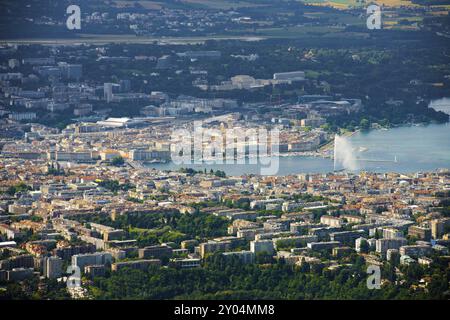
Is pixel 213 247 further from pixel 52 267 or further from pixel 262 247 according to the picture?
pixel 52 267

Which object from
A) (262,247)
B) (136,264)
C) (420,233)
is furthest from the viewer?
(420,233)

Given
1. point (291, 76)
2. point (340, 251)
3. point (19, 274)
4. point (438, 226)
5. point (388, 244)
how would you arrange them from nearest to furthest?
point (19, 274), point (340, 251), point (388, 244), point (438, 226), point (291, 76)

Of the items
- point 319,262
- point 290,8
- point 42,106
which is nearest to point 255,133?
point 42,106

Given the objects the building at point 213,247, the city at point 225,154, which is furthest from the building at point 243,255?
the building at point 213,247

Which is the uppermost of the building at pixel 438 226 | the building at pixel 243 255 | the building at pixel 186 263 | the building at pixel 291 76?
the building at pixel 186 263

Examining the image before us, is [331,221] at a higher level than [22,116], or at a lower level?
higher

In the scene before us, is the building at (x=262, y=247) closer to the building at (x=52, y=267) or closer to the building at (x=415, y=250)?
the building at (x=415, y=250)

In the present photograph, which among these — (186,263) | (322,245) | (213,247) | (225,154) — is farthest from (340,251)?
(225,154)

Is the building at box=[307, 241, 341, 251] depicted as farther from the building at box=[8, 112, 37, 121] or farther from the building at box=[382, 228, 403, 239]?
the building at box=[8, 112, 37, 121]

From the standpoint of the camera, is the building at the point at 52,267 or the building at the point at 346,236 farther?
the building at the point at 346,236

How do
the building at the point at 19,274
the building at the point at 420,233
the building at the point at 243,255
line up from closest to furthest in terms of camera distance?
the building at the point at 19,274 → the building at the point at 243,255 → the building at the point at 420,233
